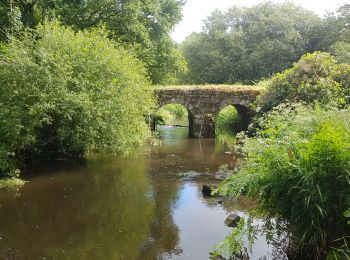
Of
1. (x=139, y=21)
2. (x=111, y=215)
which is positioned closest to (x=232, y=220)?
(x=111, y=215)

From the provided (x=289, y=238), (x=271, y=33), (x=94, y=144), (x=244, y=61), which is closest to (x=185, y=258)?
(x=289, y=238)

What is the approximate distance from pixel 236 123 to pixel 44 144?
18.4 meters

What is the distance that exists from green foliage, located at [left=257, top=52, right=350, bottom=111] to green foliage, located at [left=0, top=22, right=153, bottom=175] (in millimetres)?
6807

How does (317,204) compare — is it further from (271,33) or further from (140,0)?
(271,33)

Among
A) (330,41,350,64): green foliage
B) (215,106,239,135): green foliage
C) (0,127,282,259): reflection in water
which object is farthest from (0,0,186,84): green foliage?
(330,41,350,64): green foliage

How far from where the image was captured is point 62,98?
43.1 ft

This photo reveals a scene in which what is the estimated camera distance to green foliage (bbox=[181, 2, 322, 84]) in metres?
41.2

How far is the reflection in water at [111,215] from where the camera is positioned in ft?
25.4

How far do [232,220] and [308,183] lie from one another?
3.71 meters

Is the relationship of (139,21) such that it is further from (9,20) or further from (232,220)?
(232,220)

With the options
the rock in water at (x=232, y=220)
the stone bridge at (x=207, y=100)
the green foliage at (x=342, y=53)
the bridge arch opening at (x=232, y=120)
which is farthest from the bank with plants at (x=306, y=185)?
the green foliage at (x=342, y=53)

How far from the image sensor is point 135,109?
16.0m

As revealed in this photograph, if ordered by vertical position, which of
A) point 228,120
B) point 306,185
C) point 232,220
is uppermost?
point 228,120

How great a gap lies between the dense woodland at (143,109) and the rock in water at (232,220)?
113 centimetres
